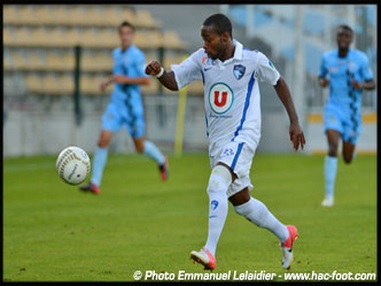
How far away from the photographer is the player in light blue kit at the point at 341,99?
1522 centimetres

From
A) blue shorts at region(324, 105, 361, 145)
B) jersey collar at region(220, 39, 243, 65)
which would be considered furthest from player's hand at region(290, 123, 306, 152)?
blue shorts at region(324, 105, 361, 145)

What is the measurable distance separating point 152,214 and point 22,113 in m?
14.3

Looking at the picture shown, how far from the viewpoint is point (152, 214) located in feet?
46.3

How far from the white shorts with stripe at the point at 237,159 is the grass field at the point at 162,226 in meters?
0.83

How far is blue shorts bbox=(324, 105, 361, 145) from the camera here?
1534 centimetres

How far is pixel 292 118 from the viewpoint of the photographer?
29.7ft

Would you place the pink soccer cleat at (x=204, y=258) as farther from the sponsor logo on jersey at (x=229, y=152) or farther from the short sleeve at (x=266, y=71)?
the short sleeve at (x=266, y=71)

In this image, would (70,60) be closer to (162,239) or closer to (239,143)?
(162,239)

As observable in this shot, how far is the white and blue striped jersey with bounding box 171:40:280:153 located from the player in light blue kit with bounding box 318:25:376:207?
623cm

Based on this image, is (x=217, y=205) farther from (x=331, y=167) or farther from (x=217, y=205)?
(x=331, y=167)

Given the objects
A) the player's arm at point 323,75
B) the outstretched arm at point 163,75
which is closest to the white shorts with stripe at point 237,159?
the outstretched arm at point 163,75

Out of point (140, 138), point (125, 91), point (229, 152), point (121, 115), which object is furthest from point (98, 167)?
point (229, 152)

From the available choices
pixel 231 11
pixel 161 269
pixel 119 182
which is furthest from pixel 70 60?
pixel 161 269

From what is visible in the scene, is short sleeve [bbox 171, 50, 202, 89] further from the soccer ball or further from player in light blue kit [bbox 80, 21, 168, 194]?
player in light blue kit [bbox 80, 21, 168, 194]
